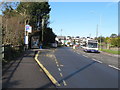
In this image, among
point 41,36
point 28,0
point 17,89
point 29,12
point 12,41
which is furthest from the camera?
point 41,36

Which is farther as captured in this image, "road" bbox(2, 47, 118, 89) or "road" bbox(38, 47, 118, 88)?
"road" bbox(38, 47, 118, 88)

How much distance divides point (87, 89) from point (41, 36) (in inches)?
2065

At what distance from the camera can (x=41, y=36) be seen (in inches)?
2338

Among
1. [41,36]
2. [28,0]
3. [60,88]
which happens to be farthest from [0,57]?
[41,36]

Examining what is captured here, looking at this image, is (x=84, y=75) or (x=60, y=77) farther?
(x=84, y=75)

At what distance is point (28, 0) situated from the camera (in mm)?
41031

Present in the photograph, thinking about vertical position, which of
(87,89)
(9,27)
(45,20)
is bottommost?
(87,89)

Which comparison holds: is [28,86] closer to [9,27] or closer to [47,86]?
[47,86]

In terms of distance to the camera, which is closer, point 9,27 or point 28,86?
point 28,86

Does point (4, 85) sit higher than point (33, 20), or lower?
lower

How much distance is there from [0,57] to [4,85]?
20.3ft

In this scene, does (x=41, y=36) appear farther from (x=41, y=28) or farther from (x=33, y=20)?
(x=33, y=20)

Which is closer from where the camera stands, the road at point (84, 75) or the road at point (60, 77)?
the road at point (60, 77)

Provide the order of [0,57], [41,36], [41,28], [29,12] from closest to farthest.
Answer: [0,57]
[29,12]
[41,28]
[41,36]
